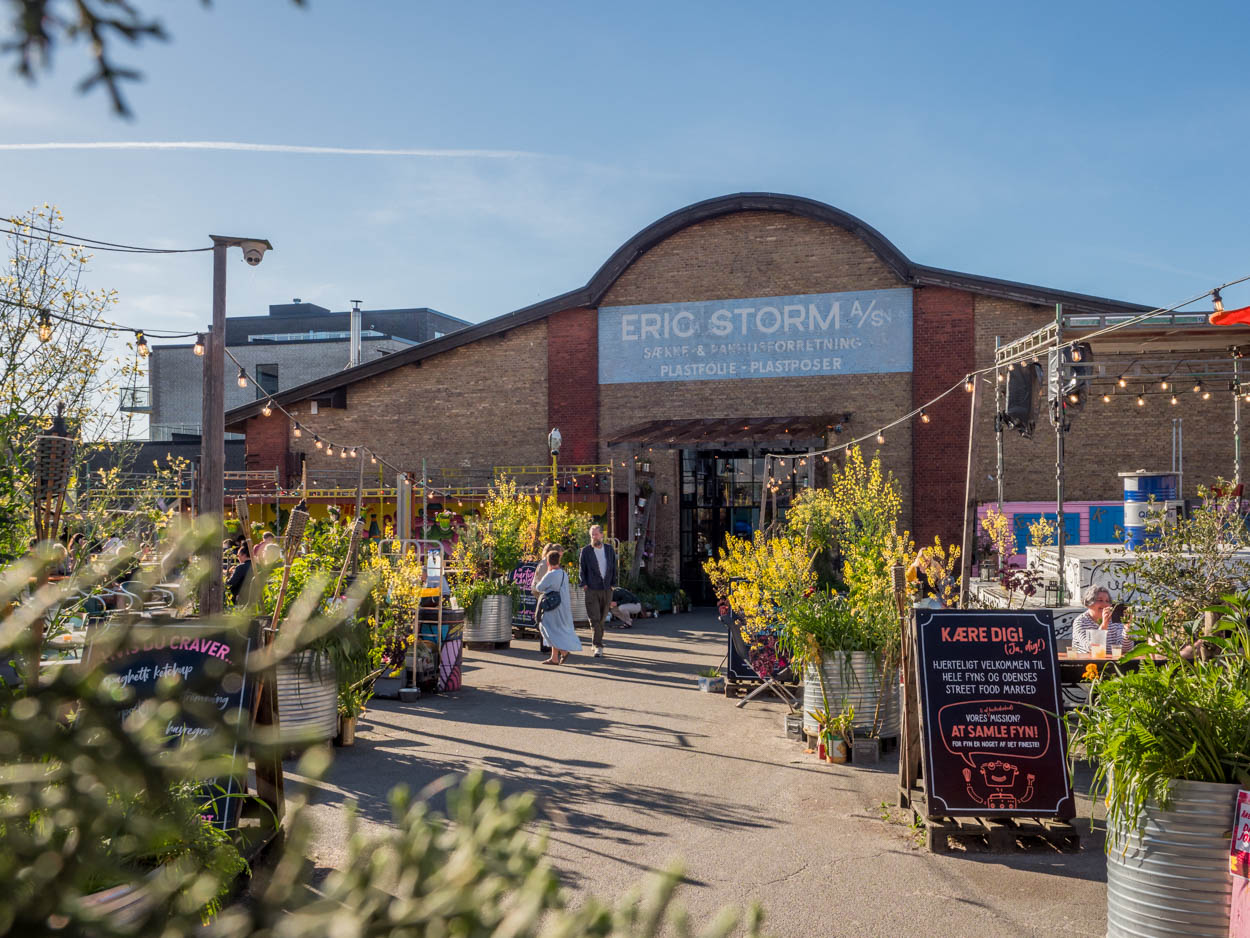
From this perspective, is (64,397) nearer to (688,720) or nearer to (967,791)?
(688,720)

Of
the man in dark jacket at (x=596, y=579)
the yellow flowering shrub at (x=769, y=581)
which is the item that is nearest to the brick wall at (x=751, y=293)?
the man in dark jacket at (x=596, y=579)

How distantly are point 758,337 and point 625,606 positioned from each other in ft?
27.5

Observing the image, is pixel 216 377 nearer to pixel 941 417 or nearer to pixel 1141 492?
pixel 1141 492

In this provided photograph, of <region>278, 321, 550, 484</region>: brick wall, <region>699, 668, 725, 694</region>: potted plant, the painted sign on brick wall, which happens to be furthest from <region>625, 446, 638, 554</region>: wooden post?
<region>699, 668, 725, 694</region>: potted plant

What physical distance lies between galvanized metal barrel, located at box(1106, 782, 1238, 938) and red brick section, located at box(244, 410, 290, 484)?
27.3 metres

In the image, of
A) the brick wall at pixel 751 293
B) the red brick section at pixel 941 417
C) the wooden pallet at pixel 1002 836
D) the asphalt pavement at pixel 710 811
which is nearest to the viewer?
the asphalt pavement at pixel 710 811

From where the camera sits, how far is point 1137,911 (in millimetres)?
4371

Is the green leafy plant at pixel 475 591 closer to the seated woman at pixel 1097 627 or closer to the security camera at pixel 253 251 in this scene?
the security camera at pixel 253 251

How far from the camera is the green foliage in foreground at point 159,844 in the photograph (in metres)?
0.92

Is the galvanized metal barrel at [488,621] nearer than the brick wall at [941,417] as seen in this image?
Yes

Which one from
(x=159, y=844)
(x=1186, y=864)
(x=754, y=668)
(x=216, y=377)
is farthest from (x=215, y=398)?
(x=159, y=844)

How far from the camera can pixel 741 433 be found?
79.0 feet

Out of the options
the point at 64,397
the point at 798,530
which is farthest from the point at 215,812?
the point at 798,530

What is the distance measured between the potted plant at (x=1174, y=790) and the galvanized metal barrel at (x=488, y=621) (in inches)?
474
